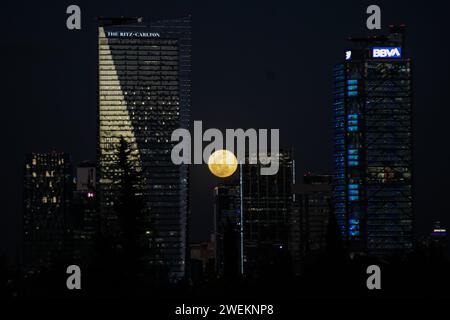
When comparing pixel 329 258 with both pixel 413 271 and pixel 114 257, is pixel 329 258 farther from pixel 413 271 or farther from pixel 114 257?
pixel 114 257

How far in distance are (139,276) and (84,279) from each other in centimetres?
334
